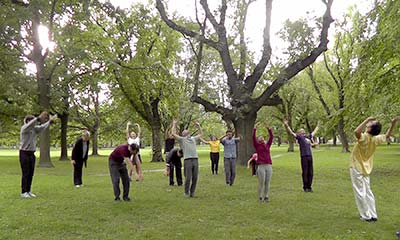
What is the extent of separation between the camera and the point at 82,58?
22219mm

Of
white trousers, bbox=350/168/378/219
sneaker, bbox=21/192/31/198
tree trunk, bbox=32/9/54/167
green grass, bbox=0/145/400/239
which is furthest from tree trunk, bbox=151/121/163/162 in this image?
white trousers, bbox=350/168/378/219

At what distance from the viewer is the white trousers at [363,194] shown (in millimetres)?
7176

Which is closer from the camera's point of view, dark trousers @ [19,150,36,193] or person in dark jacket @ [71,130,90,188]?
dark trousers @ [19,150,36,193]

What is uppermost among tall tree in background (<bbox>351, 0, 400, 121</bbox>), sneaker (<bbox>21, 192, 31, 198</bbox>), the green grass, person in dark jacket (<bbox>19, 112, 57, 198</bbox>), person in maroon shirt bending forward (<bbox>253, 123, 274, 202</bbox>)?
tall tree in background (<bbox>351, 0, 400, 121</bbox>)

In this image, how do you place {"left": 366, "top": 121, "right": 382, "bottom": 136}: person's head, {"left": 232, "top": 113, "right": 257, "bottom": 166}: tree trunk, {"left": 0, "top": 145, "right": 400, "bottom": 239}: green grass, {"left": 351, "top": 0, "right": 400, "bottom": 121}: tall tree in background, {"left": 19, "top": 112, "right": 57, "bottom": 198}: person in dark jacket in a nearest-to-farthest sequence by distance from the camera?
{"left": 0, "top": 145, "right": 400, "bottom": 239}: green grass, {"left": 366, "top": 121, "right": 382, "bottom": 136}: person's head, {"left": 19, "top": 112, "right": 57, "bottom": 198}: person in dark jacket, {"left": 351, "top": 0, "right": 400, "bottom": 121}: tall tree in background, {"left": 232, "top": 113, "right": 257, "bottom": 166}: tree trunk

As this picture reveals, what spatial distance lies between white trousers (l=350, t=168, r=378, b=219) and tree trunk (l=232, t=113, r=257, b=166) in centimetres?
1106

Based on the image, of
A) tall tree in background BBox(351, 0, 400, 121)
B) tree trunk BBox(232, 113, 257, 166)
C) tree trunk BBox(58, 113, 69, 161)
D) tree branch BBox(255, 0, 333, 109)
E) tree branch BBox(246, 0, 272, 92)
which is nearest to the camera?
tall tree in background BBox(351, 0, 400, 121)

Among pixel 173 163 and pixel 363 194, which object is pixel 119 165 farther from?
pixel 363 194

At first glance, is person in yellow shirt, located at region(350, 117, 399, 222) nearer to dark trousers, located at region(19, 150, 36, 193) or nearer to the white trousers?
the white trousers

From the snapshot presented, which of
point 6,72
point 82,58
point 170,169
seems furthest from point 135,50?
point 170,169

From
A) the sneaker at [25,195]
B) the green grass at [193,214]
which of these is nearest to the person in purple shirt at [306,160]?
→ the green grass at [193,214]

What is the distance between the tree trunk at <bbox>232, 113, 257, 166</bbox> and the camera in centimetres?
1852

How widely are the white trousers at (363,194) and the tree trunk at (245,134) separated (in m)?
11.1

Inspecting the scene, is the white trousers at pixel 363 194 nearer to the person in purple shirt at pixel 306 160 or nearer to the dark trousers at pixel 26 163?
the person in purple shirt at pixel 306 160
